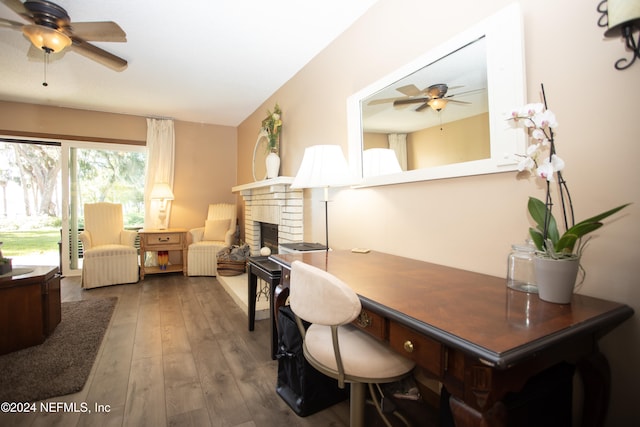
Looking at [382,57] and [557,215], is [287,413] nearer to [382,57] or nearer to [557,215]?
[557,215]

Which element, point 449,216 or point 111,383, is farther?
point 111,383

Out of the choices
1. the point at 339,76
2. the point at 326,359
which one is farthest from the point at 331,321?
the point at 339,76

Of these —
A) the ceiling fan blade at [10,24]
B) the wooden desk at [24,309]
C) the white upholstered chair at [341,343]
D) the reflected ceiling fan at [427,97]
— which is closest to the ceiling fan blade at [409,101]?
the reflected ceiling fan at [427,97]

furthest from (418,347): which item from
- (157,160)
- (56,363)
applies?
(157,160)

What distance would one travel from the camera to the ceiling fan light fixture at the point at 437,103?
1517mm

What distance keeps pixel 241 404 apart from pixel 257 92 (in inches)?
134

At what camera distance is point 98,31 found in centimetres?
211

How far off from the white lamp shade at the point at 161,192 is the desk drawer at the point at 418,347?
4425mm

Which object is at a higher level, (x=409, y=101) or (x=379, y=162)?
(x=409, y=101)

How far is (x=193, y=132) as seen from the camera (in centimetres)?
516

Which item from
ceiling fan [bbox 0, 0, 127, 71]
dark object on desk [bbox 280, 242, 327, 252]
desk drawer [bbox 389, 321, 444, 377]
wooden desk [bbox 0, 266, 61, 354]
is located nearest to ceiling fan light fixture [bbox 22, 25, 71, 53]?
ceiling fan [bbox 0, 0, 127, 71]

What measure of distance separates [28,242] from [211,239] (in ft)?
9.94

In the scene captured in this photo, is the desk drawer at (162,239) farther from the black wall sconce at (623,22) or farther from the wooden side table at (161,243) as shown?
the black wall sconce at (623,22)

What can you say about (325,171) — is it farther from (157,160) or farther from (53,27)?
(157,160)
